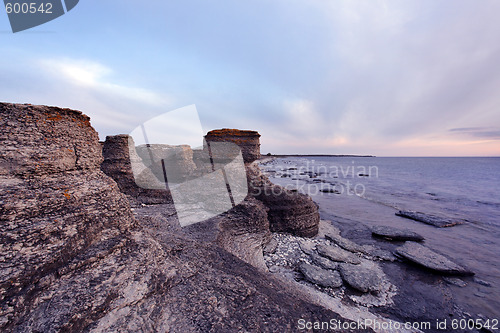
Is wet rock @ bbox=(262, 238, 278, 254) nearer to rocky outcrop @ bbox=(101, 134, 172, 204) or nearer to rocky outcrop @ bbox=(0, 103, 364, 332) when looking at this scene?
rocky outcrop @ bbox=(0, 103, 364, 332)

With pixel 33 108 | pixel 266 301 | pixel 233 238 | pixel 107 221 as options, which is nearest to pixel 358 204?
pixel 233 238

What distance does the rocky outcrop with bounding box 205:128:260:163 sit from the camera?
32.9 feet

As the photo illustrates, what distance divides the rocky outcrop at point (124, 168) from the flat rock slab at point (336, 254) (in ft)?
28.9

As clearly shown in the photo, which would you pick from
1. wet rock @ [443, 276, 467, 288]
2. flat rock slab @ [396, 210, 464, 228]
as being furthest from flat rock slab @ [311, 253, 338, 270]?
flat rock slab @ [396, 210, 464, 228]

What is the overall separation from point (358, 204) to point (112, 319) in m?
20.6

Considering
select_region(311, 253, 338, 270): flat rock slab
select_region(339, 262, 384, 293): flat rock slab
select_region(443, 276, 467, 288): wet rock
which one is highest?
select_region(311, 253, 338, 270): flat rock slab

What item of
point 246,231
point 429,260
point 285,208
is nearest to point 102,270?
point 246,231

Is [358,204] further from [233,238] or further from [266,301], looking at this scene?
[266,301]

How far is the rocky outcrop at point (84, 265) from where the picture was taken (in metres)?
2.46

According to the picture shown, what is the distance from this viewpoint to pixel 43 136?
3.32m

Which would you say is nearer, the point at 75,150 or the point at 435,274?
the point at 75,150

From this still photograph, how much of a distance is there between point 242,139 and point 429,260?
9.51 metres

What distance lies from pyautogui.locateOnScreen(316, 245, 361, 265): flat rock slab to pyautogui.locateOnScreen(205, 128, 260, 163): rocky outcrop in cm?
523

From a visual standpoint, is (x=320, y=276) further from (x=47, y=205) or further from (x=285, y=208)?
(x=47, y=205)
